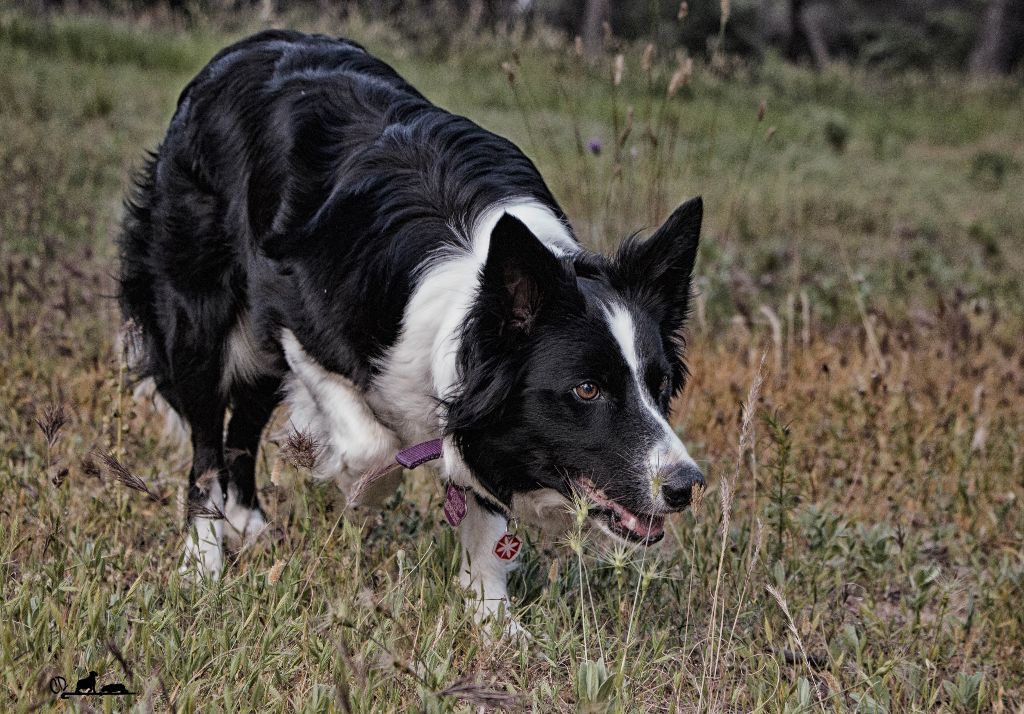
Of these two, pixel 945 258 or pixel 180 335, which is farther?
pixel 945 258

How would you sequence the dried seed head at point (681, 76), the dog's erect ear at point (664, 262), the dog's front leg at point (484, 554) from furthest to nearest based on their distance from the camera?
1. the dried seed head at point (681, 76)
2. the dog's front leg at point (484, 554)
3. the dog's erect ear at point (664, 262)

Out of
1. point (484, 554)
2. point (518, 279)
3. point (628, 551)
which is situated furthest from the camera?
point (484, 554)

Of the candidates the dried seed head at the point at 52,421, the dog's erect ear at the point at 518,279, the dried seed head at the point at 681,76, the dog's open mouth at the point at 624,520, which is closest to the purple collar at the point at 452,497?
the dog's open mouth at the point at 624,520

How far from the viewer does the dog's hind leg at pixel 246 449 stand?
4.07 metres

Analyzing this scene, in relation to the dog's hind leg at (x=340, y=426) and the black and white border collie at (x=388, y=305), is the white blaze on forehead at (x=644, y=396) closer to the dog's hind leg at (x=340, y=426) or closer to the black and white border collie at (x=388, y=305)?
the black and white border collie at (x=388, y=305)

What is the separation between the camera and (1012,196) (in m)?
12.2

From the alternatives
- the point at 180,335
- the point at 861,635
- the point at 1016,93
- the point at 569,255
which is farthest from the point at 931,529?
the point at 1016,93

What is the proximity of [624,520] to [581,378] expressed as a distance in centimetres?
39

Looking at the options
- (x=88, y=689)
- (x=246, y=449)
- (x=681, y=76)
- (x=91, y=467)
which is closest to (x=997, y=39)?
(x=681, y=76)

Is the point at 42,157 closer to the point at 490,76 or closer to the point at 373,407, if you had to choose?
the point at 373,407

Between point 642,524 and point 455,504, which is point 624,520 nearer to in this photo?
point 642,524

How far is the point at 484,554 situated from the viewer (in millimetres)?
3373

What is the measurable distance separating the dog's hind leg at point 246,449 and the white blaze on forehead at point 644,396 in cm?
157

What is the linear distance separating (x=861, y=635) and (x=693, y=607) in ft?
1.63
